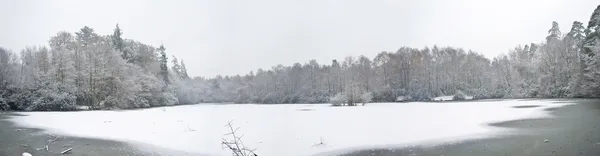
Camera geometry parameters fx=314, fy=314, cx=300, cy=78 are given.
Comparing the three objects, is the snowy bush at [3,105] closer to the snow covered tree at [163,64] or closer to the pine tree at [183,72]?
the snow covered tree at [163,64]

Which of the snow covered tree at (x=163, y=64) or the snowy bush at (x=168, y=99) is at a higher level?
the snow covered tree at (x=163, y=64)

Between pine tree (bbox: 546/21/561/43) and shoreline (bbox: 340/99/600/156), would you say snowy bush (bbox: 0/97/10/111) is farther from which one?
pine tree (bbox: 546/21/561/43)

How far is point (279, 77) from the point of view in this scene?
1115 inches

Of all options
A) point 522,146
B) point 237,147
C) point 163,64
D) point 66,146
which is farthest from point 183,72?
point 237,147

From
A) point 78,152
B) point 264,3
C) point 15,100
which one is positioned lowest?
point 78,152

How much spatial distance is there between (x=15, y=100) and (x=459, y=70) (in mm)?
49726

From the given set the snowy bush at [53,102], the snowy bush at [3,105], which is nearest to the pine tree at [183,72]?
the snowy bush at [53,102]

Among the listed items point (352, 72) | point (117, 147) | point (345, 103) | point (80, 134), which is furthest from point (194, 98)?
point (352, 72)

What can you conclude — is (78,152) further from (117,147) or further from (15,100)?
(15,100)

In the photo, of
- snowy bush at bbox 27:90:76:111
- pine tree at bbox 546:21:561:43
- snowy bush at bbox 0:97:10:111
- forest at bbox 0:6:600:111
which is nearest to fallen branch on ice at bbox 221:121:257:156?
forest at bbox 0:6:600:111

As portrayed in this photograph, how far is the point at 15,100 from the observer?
19.2 meters

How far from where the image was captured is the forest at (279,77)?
70.5ft

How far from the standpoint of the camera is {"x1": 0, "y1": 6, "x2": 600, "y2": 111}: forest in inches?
846

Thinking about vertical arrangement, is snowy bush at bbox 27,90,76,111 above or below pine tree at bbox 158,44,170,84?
below
